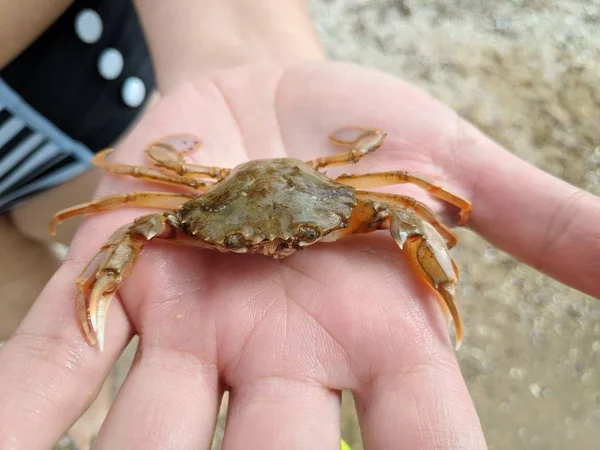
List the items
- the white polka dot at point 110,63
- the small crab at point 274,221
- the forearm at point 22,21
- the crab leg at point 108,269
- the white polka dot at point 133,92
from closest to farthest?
the crab leg at point 108,269
the small crab at point 274,221
the forearm at point 22,21
the white polka dot at point 110,63
the white polka dot at point 133,92

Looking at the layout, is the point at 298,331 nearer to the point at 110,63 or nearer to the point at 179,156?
the point at 179,156

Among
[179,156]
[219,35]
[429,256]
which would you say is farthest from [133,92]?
[429,256]

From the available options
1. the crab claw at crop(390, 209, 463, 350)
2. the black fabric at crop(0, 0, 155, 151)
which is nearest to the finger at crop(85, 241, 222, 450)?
the crab claw at crop(390, 209, 463, 350)

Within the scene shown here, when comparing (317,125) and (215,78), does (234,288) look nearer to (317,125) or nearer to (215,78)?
(317,125)

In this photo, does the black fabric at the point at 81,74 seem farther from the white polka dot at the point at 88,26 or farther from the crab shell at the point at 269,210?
the crab shell at the point at 269,210

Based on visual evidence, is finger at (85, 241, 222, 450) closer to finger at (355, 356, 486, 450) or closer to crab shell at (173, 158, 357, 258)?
crab shell at (173, 158, 357, 258)

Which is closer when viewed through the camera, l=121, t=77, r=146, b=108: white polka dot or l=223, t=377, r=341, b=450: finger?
l=223, t=377, r=341, b=450: finger

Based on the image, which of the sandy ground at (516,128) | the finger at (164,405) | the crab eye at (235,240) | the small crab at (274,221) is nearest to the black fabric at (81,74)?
the small crab at (274,221)

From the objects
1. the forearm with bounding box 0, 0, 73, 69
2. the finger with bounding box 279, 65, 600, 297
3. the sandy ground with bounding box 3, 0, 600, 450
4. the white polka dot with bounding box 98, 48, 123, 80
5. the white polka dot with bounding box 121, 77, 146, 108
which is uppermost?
the forearm with bounding box 0, 0, 73, 69
